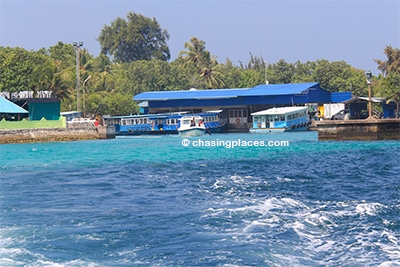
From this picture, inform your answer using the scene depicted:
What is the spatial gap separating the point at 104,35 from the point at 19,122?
6651cm

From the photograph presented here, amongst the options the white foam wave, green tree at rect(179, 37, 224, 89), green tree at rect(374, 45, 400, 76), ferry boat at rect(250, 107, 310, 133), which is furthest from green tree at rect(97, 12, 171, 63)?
the white foam wave

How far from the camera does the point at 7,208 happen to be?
15.7 meters

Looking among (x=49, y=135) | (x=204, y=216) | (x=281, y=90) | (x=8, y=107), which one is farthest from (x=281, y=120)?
(x=204, y=216)

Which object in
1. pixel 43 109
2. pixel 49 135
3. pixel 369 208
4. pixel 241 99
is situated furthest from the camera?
pixel 241 99

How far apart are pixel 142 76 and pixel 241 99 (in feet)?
63.4

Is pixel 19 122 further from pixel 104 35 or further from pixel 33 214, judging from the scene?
pixel 104 35

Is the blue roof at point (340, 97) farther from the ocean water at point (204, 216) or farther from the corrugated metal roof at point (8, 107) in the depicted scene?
the ocean water at point (204, 216)

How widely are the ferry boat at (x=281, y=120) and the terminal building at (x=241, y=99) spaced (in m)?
3.76

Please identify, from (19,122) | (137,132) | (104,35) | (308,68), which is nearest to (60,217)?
(19,122)

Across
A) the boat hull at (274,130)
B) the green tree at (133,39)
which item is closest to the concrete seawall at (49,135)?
the boat hull at (274,130)

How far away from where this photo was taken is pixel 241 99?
7031 cm

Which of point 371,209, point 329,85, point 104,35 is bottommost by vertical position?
point 371,209

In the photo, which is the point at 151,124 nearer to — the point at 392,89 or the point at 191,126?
the point at 191,126

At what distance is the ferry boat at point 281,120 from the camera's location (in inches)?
2445
